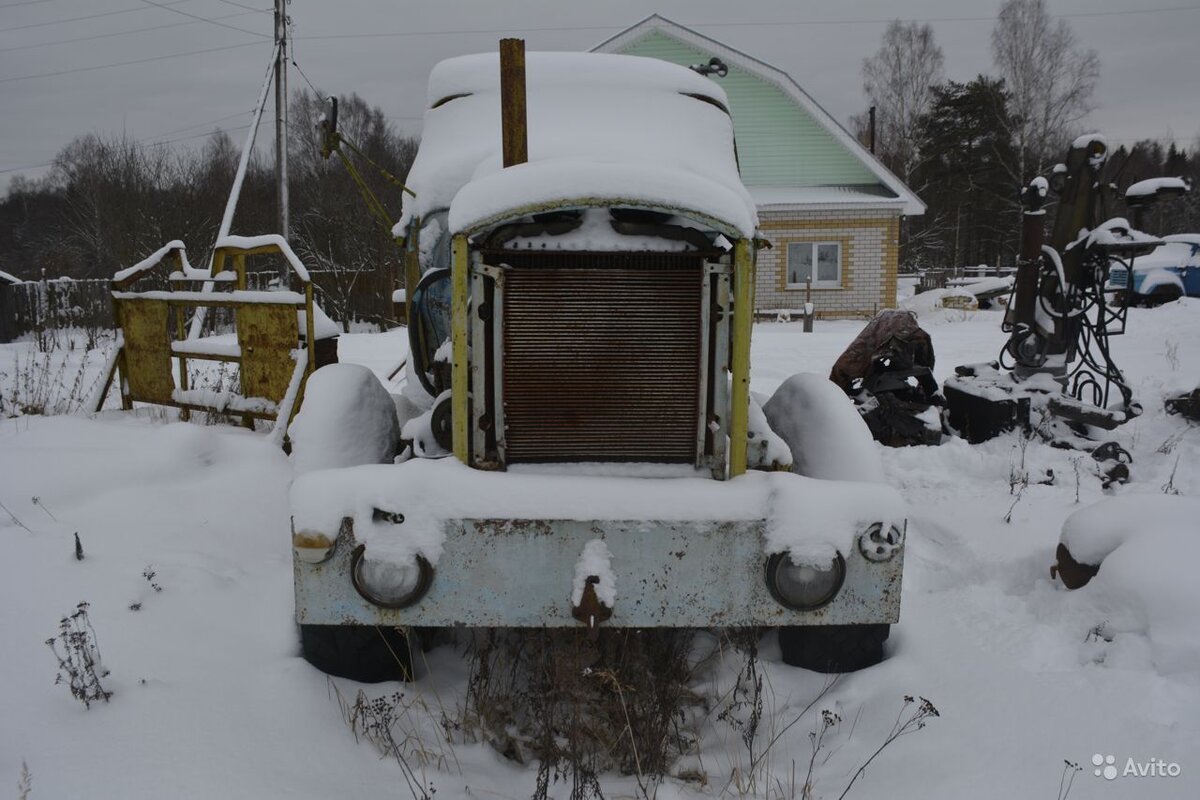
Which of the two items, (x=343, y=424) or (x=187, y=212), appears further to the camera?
(x=187, y=212)

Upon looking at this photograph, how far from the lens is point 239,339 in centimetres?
579

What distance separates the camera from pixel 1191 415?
20.7ft

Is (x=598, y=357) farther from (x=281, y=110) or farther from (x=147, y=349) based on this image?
(x=281, y=110)

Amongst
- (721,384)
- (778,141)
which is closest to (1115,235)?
(721,384)

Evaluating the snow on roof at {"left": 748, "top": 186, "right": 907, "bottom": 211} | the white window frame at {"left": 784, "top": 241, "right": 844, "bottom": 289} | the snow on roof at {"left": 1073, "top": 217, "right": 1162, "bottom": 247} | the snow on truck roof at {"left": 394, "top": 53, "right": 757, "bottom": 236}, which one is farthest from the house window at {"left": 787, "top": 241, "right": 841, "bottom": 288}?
the snow on truck roof at {"left": 394, "top": 53, "right": 757, "bottom": 236}

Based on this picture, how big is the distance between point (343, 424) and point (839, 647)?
198 cm

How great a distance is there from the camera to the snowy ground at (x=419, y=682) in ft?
7.41

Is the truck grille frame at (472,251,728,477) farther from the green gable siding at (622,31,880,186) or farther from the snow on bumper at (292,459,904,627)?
the green gable siding at (622,31,880,186)

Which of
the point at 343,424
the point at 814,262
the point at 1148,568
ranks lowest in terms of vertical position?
the point at 1148,568

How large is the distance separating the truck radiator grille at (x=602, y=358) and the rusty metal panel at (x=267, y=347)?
137 inches

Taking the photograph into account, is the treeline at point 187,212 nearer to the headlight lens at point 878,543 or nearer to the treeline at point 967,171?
the headlight lens at point 878,543

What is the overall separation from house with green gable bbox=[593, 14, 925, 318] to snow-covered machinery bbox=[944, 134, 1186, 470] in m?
12.1

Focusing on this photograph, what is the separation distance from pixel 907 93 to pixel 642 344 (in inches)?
1563

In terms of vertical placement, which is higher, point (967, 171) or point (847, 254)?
point (967, 171)
